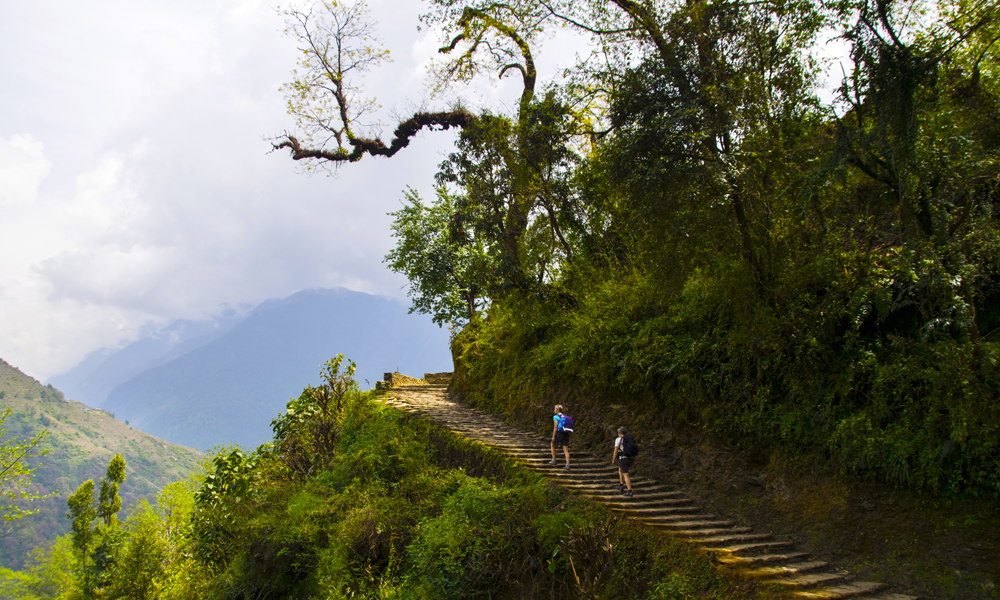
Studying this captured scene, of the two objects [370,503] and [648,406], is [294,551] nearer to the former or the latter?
[370,503]

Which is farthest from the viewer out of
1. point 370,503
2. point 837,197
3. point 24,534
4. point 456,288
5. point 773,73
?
point 24,534

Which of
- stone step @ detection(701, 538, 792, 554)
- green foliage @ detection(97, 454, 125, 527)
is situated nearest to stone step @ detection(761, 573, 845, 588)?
stone step @ detection(701, 538, 792, 554)

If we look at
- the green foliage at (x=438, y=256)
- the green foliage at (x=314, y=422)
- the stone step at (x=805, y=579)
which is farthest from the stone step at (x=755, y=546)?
the green foliage at (x=438, y=256)

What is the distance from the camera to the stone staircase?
493 centimetres

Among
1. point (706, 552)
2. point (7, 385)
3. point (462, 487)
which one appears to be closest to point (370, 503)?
point (462, 487)

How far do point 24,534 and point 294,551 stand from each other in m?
99.4

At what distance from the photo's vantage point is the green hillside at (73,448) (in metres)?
101

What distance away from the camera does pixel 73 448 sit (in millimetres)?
113875

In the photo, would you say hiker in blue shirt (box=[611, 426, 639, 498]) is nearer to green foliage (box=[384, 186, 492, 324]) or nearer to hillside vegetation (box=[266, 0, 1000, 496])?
hillside vegetation (box=[266, 0, 1000, 496])

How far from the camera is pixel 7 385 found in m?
114

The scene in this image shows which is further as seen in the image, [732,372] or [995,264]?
[732,372]

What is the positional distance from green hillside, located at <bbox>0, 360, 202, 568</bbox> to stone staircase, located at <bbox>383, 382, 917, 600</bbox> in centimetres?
11375

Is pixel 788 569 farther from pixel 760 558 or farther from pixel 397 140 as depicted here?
pixel 397 140

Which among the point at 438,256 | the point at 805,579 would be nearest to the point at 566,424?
the point at 805,579
